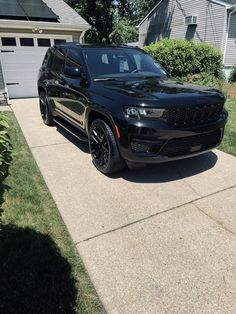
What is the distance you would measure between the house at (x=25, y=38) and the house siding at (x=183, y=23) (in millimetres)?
9005

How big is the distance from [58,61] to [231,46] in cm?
1413

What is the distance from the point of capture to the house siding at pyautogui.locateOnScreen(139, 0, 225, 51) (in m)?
17.0

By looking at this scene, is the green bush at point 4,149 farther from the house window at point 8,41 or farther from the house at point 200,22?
the house at point 200,22

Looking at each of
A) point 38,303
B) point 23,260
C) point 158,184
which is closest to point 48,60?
point 158,184

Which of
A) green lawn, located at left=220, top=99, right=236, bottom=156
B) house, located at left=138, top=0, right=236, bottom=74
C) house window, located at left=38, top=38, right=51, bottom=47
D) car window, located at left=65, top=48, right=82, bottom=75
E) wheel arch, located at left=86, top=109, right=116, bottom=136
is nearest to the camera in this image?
wheel arch, located at left=86, top=109, right=116, bottom=136

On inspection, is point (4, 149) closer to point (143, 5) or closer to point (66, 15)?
point (66, 15)

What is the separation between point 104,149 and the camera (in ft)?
14.2

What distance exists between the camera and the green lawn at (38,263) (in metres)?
2.29

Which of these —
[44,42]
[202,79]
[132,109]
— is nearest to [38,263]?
[132,109]

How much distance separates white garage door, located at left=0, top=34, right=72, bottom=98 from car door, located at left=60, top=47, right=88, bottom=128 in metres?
6.53

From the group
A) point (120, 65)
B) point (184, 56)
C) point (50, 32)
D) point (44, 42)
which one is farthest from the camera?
point (184, 56)

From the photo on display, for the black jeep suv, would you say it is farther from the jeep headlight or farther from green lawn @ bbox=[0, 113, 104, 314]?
A: green lawn @ bbox=[0, 113, 104, 314]

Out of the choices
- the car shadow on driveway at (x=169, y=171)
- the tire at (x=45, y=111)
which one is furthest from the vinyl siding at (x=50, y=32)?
the car shadow on driveway at (x=169, y=171)

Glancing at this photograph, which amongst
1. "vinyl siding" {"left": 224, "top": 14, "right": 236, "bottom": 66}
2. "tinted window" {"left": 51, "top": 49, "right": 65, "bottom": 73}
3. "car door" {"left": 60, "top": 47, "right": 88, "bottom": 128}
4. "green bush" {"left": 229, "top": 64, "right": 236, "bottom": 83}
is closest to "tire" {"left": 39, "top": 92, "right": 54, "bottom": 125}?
"tinted window" {"left": 51, "top": 49, "right": 65, "bottom": 73}
